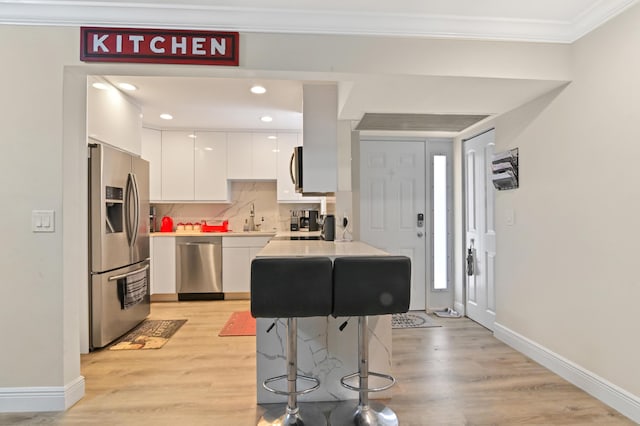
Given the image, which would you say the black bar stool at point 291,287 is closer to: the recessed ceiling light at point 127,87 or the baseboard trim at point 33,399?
the baseboard trim at point 33,399

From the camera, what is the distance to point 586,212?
2336 millimetres

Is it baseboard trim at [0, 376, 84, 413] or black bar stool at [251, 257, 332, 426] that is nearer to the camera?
black bar stool at [251, 257, 332, 426]

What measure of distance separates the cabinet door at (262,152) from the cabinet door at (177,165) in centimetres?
84

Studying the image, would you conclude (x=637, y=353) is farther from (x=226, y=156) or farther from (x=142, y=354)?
(x=226, y=156)

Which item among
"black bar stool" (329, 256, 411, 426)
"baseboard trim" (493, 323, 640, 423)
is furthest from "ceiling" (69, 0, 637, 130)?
"baseboard trim" (493, 323, 640, 423)

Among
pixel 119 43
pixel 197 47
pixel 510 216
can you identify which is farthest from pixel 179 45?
pixel 510 216

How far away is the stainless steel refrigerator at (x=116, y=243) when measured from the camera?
3.02 metres

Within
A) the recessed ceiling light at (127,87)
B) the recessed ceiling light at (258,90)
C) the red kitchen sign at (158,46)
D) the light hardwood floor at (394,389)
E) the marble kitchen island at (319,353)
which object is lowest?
the light hardwood floor at (394,389)

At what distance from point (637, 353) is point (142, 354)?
3351mm

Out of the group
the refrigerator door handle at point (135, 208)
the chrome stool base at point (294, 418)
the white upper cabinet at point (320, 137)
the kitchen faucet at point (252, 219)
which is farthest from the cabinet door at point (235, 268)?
the chrome stool base at point (294, 418)

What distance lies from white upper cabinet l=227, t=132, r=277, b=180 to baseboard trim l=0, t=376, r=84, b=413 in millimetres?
3282

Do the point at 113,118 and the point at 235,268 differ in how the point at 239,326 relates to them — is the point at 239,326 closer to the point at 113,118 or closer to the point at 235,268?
the point at 235,268

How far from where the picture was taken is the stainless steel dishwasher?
185 inches

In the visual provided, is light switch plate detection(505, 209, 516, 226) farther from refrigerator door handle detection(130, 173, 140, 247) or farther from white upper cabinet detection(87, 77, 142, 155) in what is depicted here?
white upper cabinet detection(87, 77, 142, 155)
